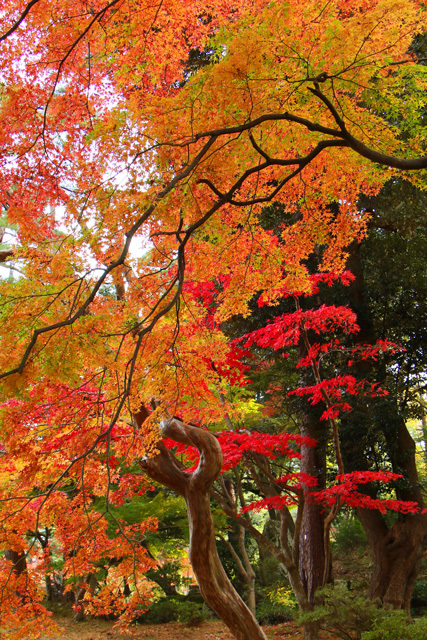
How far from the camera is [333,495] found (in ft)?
17.7

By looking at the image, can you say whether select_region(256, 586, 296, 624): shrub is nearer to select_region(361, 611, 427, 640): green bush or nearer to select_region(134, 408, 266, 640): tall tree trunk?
select_region(361, 611, 427, 640): green bush

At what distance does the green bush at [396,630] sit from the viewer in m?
4.20

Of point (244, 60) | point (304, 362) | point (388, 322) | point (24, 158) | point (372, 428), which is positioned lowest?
point (372, 428)

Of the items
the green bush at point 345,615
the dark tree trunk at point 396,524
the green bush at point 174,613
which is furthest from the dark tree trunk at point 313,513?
the green bush at point 174,613

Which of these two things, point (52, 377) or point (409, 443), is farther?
point (409, 443)

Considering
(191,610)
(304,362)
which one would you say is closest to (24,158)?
(304,362)

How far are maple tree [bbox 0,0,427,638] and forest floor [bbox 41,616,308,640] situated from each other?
277cm

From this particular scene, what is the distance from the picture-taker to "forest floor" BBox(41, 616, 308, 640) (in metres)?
8.01

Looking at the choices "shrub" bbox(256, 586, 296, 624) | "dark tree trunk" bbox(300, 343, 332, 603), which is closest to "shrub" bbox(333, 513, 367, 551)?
"shrub" bbox(256, 586, 296, 624)

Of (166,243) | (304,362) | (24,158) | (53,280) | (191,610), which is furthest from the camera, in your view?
(191,610)

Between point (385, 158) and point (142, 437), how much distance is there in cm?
302

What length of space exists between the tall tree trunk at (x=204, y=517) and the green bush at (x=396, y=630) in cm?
103

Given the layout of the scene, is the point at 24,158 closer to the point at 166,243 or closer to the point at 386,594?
the point at 166,243

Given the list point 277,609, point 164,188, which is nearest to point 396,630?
point 164,188
